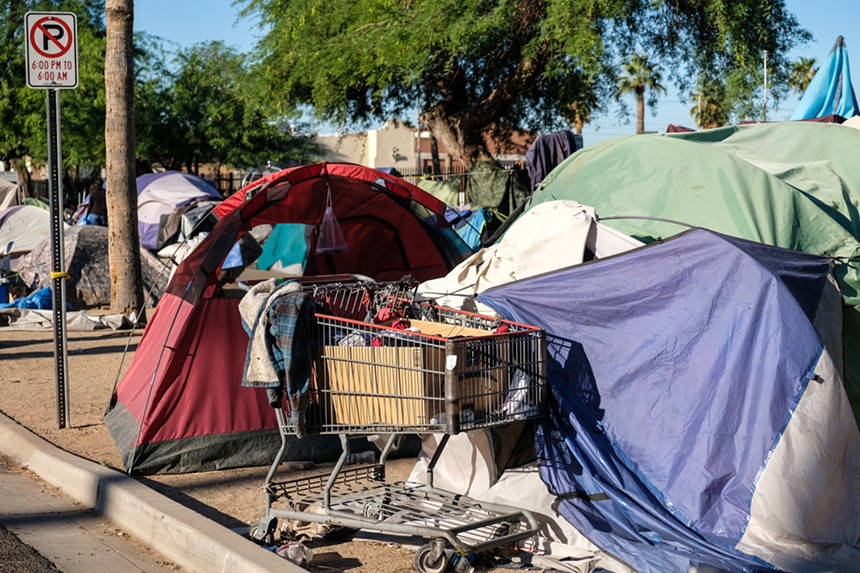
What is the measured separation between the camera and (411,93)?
22.2 metres

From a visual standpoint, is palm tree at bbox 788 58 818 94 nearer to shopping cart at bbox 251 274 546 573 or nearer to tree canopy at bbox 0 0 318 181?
tree canopy at bbox 0 0 318 181

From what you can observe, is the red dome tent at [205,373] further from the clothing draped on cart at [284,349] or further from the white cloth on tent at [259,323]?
the clothing draped on cart at [284,349]

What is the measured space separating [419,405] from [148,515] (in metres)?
1.87

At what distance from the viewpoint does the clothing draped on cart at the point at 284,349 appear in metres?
5.40

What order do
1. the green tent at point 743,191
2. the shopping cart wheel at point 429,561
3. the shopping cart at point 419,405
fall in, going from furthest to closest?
the green tent at point 743,191
the shopping cart at point 419,405
the shopping cart wheel at point 429,561

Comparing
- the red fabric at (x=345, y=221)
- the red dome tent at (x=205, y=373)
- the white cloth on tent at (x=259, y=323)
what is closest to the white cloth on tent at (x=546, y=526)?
the white cloth on tent at (x=259, y=323)

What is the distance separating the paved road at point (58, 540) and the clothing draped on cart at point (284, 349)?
3.53 ft

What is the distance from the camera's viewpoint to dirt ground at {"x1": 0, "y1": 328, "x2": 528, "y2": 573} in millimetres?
5465

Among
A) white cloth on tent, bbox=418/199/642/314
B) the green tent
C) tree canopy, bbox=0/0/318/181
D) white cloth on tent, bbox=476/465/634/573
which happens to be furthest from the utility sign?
tree canopy, bbox=0/0/318/181

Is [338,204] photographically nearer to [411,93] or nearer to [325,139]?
[411,93]

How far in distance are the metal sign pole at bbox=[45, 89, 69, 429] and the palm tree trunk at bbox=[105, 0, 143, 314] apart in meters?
4.51

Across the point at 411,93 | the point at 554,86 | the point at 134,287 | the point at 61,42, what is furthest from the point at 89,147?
the point at 61,42

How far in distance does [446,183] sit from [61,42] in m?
13.8

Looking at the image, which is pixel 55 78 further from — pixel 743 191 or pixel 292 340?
pixel 743 191
